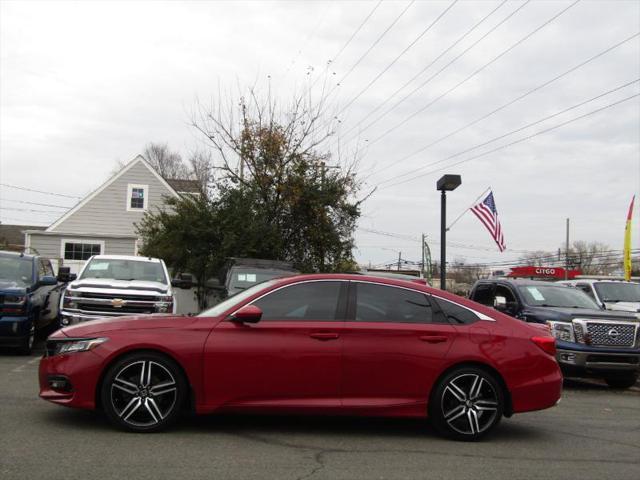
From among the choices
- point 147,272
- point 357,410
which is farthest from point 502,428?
point 147,272

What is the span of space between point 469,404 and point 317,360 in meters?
1.51

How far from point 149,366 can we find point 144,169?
27.1 metres

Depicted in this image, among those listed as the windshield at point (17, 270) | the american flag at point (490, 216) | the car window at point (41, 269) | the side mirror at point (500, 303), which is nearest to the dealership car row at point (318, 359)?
the side mirror at point (500, 303)

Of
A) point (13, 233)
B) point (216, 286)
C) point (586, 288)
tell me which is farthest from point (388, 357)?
point (13, 233)

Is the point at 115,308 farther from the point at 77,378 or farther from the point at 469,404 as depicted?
the point at 469,404

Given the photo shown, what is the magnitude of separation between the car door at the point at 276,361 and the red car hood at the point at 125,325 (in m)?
0.38

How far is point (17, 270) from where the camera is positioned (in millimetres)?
13102

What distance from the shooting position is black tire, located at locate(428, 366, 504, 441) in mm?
6523

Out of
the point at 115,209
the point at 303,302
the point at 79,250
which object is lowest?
the point at 303,302

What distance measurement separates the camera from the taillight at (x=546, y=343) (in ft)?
22.2

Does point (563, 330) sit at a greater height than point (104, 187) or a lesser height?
lesser

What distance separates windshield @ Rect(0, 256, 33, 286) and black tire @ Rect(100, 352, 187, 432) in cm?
713

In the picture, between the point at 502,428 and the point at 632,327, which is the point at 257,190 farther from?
the point at 502,428

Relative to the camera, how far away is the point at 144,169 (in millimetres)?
32188
